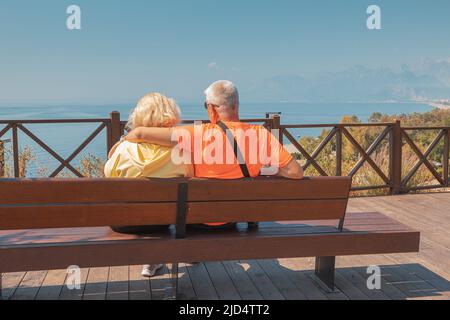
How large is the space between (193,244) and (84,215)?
625 millimetres

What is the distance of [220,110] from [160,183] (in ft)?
1.95

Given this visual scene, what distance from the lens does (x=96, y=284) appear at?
3.46 m

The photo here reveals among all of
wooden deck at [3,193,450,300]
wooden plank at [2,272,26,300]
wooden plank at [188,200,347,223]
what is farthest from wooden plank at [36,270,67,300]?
wooden plank at [188,200,347,223]

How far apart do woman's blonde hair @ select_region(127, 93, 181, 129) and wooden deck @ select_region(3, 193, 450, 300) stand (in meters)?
1.13

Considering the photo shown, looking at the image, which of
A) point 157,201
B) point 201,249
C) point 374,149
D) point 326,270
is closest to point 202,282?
point 201,249

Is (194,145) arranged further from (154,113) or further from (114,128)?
(114,128)

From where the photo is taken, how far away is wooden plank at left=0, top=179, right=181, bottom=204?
262cm

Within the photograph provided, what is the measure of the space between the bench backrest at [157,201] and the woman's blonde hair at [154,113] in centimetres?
37

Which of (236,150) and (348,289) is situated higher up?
(236,150)

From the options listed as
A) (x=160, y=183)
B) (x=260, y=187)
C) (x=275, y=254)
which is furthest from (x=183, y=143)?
(x=275, y=254)

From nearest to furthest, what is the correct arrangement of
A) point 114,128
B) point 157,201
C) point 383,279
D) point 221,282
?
point 157,201 → point 221,282 → point 383,279 → point 114,128

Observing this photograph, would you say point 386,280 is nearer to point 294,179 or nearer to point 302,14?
point 294,179

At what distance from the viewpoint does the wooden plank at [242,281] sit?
3.29 metres
